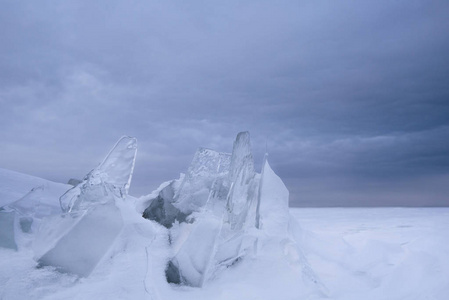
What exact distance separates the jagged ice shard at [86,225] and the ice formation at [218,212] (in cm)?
41

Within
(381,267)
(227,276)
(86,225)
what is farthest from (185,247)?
(381,267)

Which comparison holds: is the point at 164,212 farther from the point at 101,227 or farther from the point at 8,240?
the point at 8,240

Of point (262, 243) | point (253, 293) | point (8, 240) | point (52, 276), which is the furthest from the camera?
point (262, 243)

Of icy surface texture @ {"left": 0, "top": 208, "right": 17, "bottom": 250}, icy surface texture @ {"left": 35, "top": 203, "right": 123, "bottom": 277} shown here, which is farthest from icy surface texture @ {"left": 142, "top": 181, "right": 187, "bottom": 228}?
icy surface texture @ {"left": 0, "top": 208, "right": 17, "bottom": 250}

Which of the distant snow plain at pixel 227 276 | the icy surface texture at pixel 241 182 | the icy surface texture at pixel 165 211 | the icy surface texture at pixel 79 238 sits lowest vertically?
the distant snow plain at pixel 227 276

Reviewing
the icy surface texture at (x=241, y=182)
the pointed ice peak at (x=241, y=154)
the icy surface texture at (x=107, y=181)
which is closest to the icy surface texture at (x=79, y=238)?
the icy surface texture at (x=107, y=181)

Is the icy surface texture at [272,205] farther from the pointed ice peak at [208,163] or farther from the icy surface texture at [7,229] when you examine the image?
the icy surface texture at [7,229]

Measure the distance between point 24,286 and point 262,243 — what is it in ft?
4.79

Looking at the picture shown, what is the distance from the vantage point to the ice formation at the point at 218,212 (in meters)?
1.94

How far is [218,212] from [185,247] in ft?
1.53

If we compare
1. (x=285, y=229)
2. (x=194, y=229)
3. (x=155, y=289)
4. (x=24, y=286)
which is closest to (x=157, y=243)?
(x=194, y=229)

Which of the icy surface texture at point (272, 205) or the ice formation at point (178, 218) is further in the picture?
the icy surface texture at point (272, 205)

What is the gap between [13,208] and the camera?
225 cm

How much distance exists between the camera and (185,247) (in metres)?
1.94
